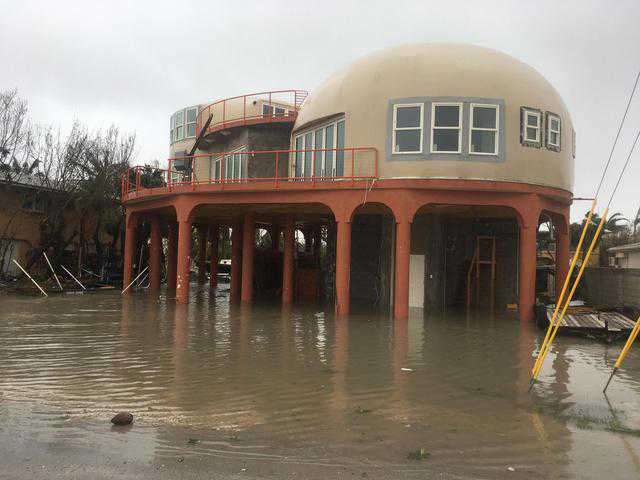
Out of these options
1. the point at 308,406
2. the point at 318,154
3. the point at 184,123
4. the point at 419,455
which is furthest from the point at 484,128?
the point at 184,123

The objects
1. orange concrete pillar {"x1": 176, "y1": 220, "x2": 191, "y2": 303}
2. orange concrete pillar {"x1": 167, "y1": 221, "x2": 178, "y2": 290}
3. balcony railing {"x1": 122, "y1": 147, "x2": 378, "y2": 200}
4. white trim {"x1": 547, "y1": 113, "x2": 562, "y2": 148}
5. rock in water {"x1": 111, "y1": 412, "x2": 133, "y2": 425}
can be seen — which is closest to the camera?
rock in water {"x1": 111, "y1": 412, "x2": 133, "y2": 425}

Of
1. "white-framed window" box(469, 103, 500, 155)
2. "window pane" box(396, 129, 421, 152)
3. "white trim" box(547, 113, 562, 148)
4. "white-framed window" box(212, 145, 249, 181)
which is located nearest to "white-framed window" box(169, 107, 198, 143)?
"white-framed window" box(212, 145, 249, 181)

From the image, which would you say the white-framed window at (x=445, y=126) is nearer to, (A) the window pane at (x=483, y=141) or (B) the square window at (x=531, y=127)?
(A) the window pane at (x=483, y=141)

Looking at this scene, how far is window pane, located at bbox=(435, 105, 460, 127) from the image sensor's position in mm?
16859

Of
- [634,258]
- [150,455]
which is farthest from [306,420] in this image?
[634,258]

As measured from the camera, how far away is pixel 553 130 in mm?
17781

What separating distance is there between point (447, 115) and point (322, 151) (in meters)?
4.24

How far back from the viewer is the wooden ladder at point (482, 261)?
21.1 meters

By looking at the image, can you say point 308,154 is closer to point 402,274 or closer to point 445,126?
point 445,126

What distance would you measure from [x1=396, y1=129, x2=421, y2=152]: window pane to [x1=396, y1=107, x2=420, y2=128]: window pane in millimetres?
206

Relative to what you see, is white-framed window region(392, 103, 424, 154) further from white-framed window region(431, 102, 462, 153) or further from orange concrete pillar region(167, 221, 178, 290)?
orange concrete pillar region(167, 221, 178, 290)

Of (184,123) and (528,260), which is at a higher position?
(184,123)

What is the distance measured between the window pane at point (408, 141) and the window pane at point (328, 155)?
2.58 meters

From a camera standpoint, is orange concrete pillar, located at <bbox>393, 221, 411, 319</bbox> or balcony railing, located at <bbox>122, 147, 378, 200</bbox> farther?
balcony railing, located at <bbox>122, 147, 378, 200</bbox>
